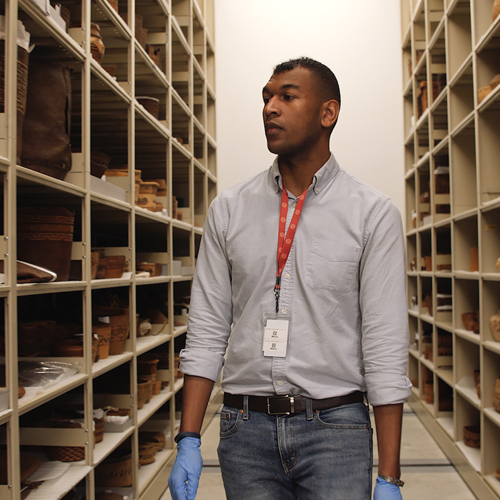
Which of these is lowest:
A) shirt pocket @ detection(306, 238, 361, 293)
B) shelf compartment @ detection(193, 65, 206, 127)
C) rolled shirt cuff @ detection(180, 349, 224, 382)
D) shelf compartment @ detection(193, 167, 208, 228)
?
rolled shirt cuff @ detection(180, 349, 224, 382)

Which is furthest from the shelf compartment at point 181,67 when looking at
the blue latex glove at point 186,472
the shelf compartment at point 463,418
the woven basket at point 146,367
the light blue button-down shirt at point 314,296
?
the blue latex glove at point 186,472

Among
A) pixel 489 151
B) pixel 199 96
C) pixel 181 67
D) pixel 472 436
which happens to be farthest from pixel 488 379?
pixel 181 67

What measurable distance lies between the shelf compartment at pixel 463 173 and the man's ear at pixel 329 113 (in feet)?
8.46

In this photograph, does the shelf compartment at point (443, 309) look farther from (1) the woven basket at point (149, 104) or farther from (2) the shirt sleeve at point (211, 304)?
(2) the shirt sleeve at point (211, 304)

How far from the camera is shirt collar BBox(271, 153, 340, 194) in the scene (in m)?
1.38

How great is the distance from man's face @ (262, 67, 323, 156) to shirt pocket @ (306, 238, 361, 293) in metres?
0.27

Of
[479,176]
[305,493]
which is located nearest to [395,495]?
[305,493]

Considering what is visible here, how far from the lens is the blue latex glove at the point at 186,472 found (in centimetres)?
133

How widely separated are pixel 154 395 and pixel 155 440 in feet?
0.92

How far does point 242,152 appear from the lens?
568 centimetres

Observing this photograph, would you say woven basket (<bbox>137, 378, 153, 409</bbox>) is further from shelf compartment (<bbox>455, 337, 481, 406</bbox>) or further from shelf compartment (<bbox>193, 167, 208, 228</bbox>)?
shelf compartment (<bbox>193, 167, 208, 228</bbox>)

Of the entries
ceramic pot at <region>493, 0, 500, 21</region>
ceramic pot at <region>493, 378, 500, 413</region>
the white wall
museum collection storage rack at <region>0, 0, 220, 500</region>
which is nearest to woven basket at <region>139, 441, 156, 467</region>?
museum collection storage rack at <region>0, 0, 220, 500</region>

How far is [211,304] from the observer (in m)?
1.42

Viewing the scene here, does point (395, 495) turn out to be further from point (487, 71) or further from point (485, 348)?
point (487, 71)
